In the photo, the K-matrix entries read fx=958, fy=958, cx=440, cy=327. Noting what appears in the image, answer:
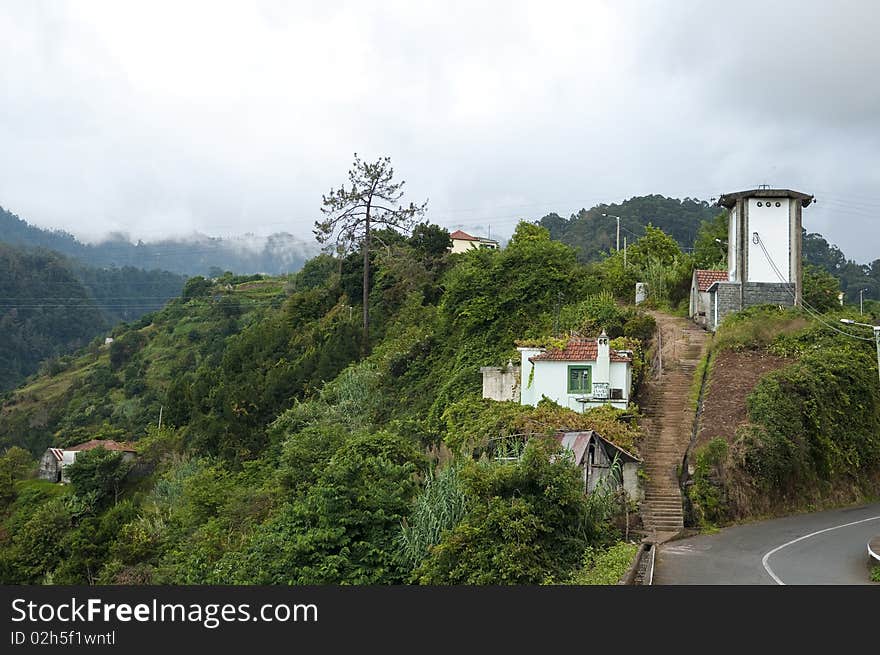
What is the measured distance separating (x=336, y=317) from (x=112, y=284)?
A: 99.8 meters

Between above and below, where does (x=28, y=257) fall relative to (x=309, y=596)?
above

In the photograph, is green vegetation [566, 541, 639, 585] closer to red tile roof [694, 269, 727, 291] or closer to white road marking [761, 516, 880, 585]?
white road marking [761, 516, 880, 585]

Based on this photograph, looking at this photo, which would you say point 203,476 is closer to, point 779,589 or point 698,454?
point 698,454

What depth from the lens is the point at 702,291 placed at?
104 ft

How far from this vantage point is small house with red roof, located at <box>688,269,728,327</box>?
1228 inches

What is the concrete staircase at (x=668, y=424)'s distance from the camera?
1916 cm

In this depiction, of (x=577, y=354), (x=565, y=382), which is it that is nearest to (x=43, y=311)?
(x=565, y=382)

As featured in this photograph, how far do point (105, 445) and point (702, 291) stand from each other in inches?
1183

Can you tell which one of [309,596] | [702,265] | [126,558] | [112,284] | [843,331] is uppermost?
[112,284]

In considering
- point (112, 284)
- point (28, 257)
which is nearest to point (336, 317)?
point (28, 257)

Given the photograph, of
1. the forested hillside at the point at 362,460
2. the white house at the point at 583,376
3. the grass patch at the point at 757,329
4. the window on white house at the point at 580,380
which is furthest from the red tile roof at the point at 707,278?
the window on white house at the point at 580,380

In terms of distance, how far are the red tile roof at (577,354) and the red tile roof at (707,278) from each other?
29.0ft

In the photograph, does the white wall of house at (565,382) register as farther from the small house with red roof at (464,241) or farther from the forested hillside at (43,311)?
the forested hillside at (43,311)

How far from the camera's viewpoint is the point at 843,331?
24.5 metres
